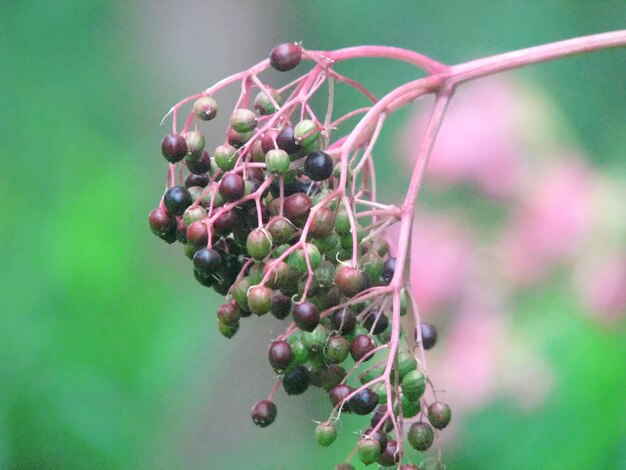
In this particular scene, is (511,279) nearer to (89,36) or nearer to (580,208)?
(580,208)

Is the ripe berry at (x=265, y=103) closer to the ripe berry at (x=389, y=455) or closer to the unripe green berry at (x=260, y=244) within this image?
the unripe green berry at (x=260, y=244)

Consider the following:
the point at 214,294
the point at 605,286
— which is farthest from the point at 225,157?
the point at 214,294

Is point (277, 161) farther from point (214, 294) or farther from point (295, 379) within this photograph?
point (214, 294)

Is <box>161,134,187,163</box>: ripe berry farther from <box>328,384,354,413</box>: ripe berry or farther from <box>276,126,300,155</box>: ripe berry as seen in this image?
<box>328,384,354,413</box>: ripe berry

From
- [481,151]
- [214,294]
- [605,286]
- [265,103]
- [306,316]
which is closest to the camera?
[306,316]

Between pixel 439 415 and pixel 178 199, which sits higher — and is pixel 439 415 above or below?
below

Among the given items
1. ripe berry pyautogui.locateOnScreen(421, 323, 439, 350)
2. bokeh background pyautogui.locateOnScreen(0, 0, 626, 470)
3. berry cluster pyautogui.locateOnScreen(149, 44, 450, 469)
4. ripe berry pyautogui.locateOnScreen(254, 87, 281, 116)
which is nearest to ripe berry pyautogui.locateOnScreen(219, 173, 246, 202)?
berry cluster pyautogui.locateOnScreen(149, 44, 450, 469)

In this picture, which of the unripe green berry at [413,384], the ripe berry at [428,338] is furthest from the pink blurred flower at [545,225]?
the unripe green berry at [413,384]
